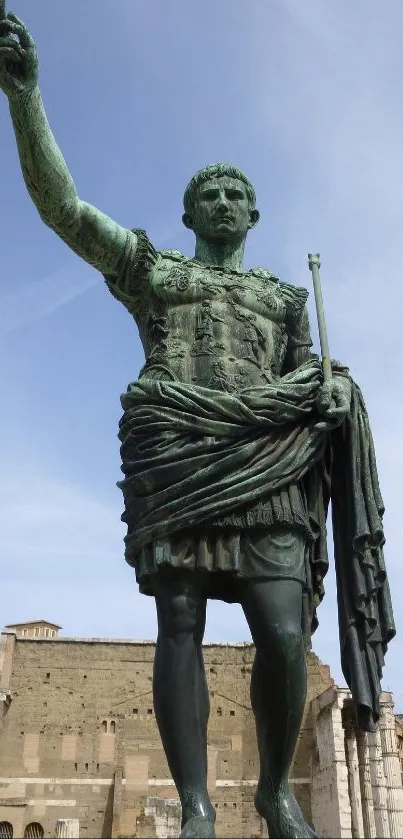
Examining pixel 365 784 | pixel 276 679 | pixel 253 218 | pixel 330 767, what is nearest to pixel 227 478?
pixel 276 679

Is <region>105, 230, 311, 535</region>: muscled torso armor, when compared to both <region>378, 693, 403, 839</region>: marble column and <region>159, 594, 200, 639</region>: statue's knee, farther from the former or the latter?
<region>378, 693, 403, 839</region>: marble column

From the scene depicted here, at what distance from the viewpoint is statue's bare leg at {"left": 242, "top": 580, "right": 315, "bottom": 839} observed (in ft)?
9.21

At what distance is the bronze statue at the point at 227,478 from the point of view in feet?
9.35

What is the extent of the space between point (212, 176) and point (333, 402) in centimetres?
117

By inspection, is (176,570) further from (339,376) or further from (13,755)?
(13,755)

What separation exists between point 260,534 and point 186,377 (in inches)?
26.8

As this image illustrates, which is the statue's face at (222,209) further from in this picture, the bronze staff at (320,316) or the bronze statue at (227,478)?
the bronze staff at (320,316)

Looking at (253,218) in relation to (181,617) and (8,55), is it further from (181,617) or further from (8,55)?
(181,617)

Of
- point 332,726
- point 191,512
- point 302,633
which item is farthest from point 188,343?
point 332,726

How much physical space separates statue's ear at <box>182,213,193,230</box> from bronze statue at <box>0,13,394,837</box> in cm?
20

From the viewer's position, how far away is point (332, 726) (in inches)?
1098

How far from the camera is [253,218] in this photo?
3.80m

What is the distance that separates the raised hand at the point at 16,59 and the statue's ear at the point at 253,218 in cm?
108

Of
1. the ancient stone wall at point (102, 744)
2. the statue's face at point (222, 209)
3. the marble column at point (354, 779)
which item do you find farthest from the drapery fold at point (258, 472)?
the ancient stone wall at point (102, 744)
